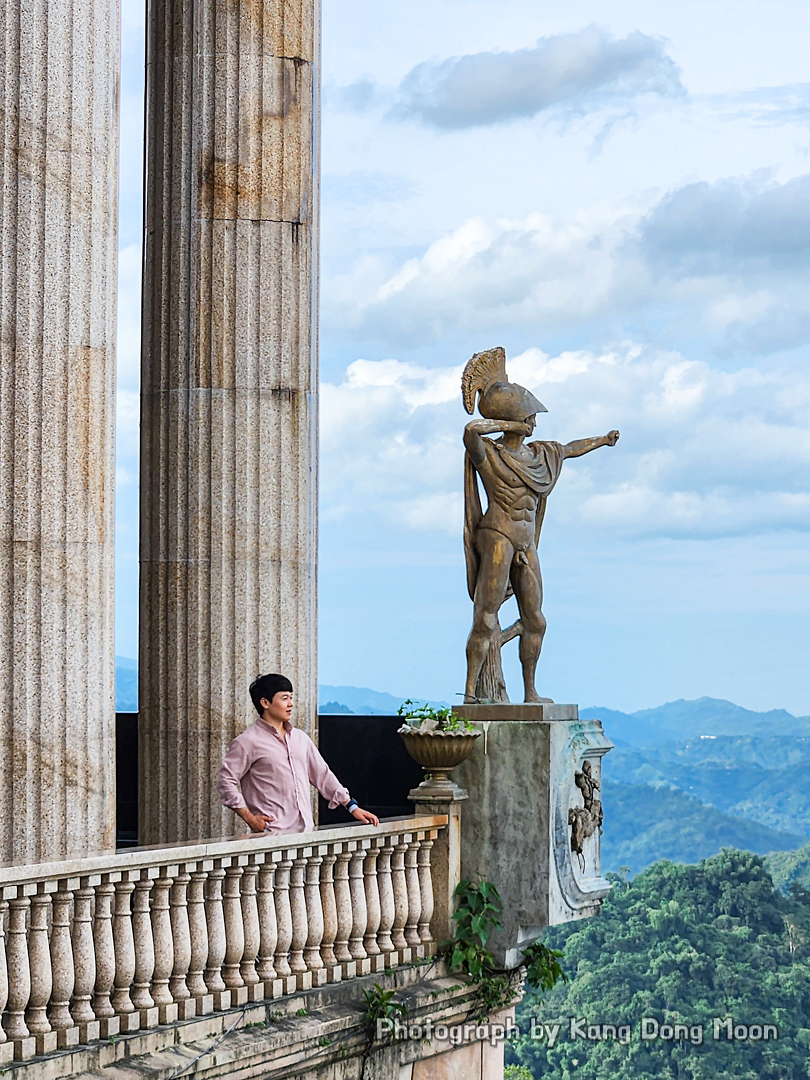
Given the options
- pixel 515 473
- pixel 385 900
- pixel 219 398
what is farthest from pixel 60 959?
pixel 515 473

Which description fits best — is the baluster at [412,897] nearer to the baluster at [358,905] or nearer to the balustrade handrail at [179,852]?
the balustrade handrail at [179,852]

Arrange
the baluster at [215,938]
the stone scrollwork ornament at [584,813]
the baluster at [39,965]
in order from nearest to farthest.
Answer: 1. the baluster at [39,965]
2. the baluster at [215,938]
3. the stone scrollwork ornament at [584,813]

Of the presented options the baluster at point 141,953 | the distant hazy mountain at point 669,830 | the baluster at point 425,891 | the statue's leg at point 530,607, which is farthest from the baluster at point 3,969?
the distant hazy mountain at point 669,830

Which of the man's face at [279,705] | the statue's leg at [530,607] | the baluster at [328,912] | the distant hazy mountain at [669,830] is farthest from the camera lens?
the distant hazy mountain at [669,830]

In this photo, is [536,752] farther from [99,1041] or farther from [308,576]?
[99,1041]

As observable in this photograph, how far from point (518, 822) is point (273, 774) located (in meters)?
2.72

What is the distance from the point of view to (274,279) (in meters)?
14.8

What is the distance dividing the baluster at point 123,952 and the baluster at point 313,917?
192cm

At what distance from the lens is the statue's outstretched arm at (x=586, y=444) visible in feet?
50.0

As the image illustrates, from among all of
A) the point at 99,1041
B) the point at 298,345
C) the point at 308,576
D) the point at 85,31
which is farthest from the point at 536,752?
the point at 85,31

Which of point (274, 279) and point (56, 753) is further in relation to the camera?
point (274, 279)

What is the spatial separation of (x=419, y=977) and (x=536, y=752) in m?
1.91

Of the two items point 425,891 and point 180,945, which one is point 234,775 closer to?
point 180,945

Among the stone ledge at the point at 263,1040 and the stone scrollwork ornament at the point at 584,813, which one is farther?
the stone scrollwork ornament at the point at 584,813
